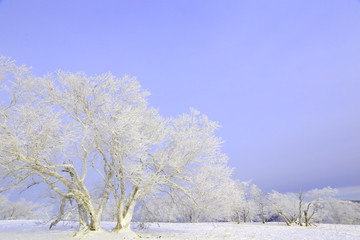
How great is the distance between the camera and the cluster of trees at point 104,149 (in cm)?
1084

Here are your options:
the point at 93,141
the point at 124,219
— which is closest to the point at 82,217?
the point at 124,219

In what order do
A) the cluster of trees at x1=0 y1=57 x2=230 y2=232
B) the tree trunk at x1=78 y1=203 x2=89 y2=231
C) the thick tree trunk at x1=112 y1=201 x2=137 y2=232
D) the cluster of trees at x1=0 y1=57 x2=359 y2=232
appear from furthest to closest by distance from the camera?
1. the thick tree trunk at x1=112 y1=201 x2=137 y2=232
2. the tree trunk at x1=78 y1=203 x2=89 y2=231
3. the cluster of trees at x1=0 y1=57 x2=359 y2=232
4. the cluster of trees at x1=0 y1=57 x2=230 y2=232

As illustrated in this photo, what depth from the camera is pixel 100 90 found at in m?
13.2

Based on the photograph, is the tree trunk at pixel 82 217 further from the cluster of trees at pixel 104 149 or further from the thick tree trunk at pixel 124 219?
the thick tree trunk at pixel 124 219

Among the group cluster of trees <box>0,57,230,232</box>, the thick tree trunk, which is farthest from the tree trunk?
the thick tree trunk

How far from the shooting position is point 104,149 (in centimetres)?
1343

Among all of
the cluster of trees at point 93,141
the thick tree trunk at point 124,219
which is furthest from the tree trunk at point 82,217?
the thick tree trunk at point 124,219

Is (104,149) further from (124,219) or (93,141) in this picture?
(124,219)

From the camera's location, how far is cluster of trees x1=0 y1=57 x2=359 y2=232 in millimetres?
10836

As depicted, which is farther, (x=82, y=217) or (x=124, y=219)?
(x=124, y=219)

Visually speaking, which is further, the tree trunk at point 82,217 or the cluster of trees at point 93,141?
Answer: the tree trunk at point 82,217

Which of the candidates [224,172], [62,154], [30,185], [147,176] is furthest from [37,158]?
[224,172]

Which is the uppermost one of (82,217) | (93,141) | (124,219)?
(93,141)

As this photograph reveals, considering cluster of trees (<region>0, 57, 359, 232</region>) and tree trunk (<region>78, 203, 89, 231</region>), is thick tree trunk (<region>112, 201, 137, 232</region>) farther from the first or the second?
tree trunk (<region>78, 203, 89, 231</region>)
